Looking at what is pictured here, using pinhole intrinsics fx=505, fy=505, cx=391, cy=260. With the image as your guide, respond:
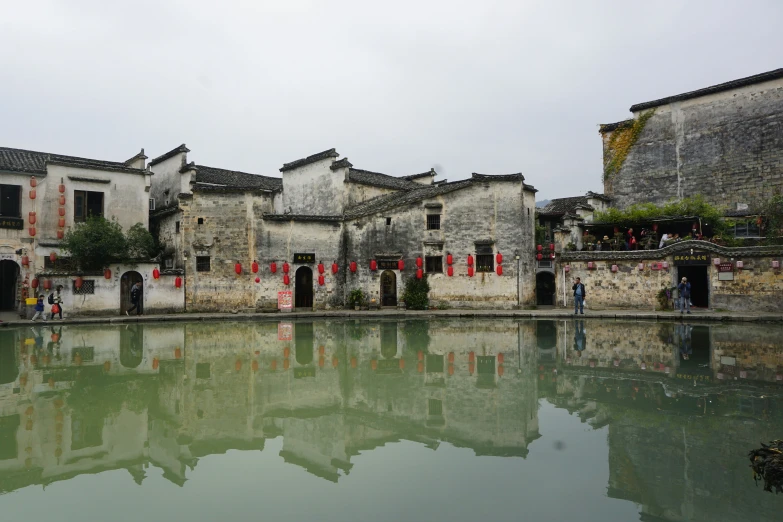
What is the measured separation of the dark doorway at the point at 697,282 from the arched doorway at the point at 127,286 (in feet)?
69.0

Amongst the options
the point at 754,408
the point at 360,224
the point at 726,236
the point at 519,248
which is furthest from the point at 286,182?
the point at 754,408

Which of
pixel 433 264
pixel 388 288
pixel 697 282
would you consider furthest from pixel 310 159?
pixel 697 282

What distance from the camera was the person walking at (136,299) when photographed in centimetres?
1948

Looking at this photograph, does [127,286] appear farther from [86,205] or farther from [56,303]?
[86,205]

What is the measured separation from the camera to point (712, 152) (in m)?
23.5

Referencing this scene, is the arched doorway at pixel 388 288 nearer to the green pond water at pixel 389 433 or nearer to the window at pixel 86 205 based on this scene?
the green pond water at pixel 389 433

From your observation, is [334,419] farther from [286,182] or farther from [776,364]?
[286,182]

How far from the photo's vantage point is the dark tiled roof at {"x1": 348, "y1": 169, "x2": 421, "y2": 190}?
24.9 m

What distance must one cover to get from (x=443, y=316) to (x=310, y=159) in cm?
1133

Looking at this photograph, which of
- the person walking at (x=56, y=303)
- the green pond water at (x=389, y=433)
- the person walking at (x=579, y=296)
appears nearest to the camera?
the green pond water at (x=389, y=433)

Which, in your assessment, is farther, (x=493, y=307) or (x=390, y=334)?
(x=493, y=307)

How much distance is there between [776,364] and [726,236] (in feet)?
41.9

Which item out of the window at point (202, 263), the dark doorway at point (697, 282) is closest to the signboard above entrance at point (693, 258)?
the dark doorway at point (697, 282)

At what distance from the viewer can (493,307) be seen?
818 inches
